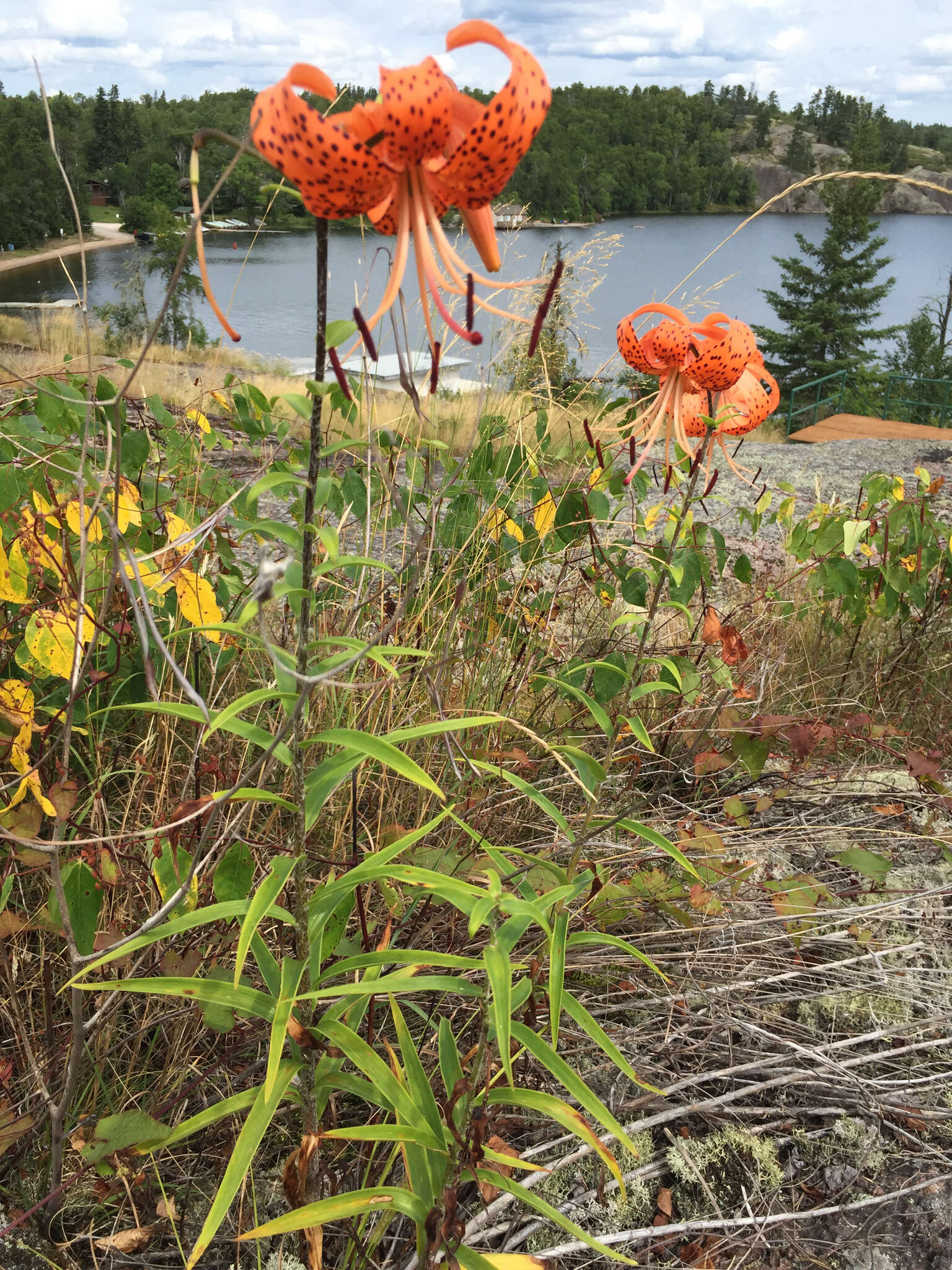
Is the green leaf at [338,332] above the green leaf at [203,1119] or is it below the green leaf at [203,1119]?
above

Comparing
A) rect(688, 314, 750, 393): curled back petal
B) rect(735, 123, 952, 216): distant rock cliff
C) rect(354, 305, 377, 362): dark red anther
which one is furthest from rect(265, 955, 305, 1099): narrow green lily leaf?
rect(735, 123, 952, 216): distant rock cliff

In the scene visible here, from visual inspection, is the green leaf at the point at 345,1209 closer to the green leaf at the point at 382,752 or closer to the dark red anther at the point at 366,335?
the green leaf at the point at 382,752

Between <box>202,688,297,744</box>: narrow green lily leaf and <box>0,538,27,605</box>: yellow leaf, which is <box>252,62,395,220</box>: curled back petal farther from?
<box>0,538,27,605</box>: yellow leaf

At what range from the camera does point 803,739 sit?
156 cm

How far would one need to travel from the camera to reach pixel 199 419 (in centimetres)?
176

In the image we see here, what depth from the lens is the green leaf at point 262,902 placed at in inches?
27.7

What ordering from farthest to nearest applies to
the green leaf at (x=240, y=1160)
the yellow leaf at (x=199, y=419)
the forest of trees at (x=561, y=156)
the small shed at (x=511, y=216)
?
the forest of trees at (x=561, y=156) < the small shed at (x=511, y=216) < the yellow leaf at (x=199, y=419) < the green leaf at (x=240, y=1160)

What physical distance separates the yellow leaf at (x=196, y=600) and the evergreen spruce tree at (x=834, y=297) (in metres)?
28.1

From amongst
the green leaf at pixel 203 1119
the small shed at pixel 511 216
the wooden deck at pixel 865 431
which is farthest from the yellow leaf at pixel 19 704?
the wooden deck at pixel 865 431

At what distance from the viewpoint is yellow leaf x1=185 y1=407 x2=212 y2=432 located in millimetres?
1719

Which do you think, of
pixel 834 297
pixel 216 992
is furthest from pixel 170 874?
pixel 834 297

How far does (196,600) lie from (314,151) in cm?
65

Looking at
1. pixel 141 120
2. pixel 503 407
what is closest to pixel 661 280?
pixel 141 120

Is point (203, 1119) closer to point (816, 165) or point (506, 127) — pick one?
point (506, 127)
